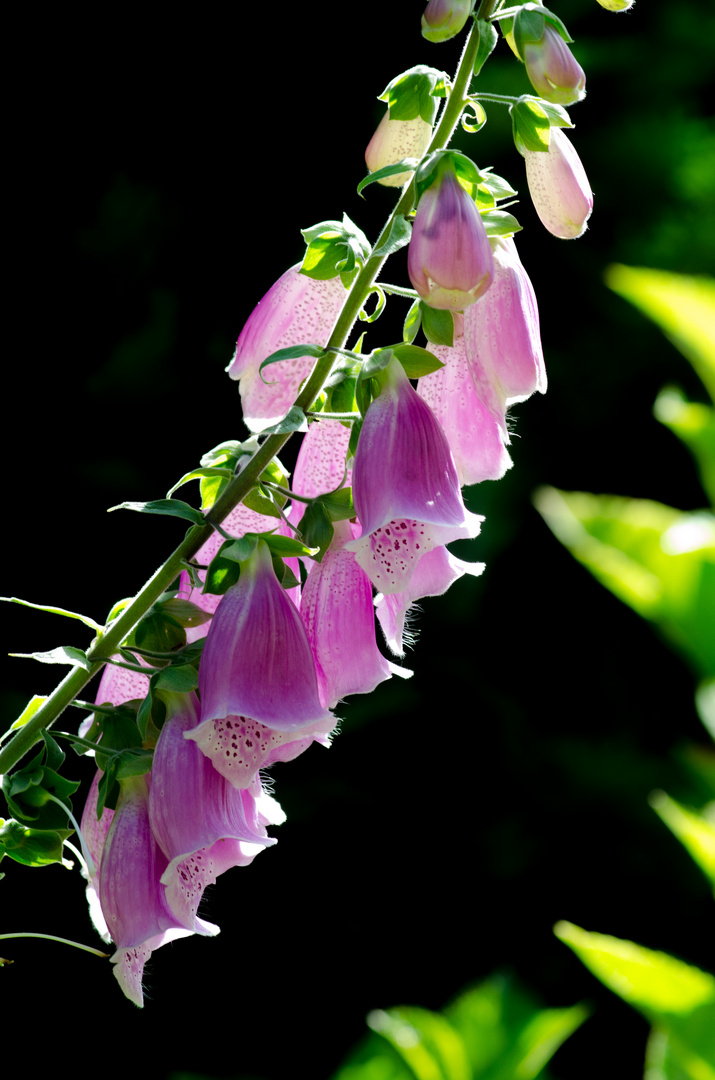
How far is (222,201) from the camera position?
180 cm

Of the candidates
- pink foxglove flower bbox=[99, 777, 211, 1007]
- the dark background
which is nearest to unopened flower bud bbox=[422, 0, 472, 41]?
pink foxglove flower bbox=[99, 777, 211, 1007]

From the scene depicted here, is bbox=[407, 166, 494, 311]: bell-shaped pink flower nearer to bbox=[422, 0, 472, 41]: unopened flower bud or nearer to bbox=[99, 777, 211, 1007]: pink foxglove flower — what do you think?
bbox=[422, 0, 472, 41]: unopened flower bud

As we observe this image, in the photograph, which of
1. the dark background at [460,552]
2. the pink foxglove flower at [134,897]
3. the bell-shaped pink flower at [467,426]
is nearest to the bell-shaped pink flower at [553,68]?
the bell-shaped pink flower at [467,426]

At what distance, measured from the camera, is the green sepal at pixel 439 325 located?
396 mm

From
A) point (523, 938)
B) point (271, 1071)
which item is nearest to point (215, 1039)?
point (271, 1071)

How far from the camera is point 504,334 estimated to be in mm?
420

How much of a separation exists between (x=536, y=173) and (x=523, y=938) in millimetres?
1714

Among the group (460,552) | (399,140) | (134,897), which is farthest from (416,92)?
(460,552)

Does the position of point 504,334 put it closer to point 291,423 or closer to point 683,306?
point 291,423

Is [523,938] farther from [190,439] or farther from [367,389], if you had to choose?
[367,389]

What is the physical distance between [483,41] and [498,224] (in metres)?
0.06

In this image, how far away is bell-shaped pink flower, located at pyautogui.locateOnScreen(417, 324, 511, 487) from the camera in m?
0.44

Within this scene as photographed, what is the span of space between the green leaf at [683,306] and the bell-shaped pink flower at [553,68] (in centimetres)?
95

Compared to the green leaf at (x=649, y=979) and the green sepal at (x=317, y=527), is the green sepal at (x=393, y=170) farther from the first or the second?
the green leaf at (x=649, y=979)
